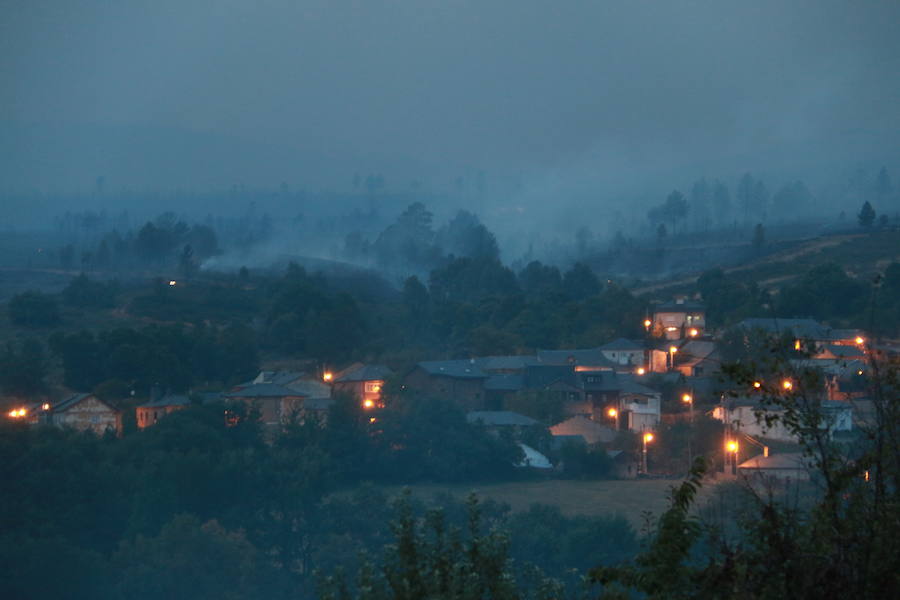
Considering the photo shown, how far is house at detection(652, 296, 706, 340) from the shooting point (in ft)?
96.4

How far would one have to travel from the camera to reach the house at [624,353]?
27375 mm

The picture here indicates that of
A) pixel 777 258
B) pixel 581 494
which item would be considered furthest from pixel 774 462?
pixel 777 258

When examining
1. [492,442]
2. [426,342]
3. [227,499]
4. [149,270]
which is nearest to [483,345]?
[426,342]

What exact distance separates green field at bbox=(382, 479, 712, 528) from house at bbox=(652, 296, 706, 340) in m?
12.4

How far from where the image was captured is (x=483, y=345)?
1141 inches

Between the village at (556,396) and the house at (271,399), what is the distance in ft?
0.08

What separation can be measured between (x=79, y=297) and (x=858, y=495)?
3378 centimetres

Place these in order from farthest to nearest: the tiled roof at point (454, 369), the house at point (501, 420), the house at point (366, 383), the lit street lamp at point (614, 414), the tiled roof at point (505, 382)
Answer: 1. the tiled roof at point (454, 369)
2. the tiled roof at point (505, 382)
3. the house at point (366, 383)
4. the lit street lamp at point (614, 414)
5. the house at point (501, 420)

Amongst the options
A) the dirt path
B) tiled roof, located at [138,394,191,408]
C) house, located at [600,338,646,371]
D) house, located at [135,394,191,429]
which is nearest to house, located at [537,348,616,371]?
house, located at [600,338,646,371]

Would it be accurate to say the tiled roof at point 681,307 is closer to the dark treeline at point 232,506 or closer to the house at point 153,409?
the dark treeline at point 232,506

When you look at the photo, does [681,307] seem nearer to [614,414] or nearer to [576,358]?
[576,358]

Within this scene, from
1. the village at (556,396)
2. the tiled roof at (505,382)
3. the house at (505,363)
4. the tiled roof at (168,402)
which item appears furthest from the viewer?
the house at (505,363)

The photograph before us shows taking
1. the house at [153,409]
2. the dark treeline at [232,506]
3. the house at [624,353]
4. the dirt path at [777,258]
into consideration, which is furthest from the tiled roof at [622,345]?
the house at [153,409]

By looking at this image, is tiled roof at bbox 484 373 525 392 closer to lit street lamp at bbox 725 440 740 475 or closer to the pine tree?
lit street lamp at bbox 725 440 740 475
